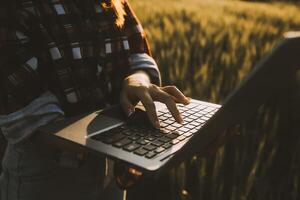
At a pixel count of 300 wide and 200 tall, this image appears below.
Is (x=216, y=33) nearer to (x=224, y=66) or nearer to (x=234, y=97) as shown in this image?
(x=224, y=66)

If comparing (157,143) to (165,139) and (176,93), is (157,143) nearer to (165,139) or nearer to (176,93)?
(165,139)

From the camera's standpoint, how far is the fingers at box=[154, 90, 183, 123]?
0.68m

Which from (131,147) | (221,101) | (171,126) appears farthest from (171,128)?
(221,101)

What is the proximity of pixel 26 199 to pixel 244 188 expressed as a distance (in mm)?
665

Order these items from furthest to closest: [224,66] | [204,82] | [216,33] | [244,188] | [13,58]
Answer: [216,33], [224,66], [204,82], [244,188], [13,58]

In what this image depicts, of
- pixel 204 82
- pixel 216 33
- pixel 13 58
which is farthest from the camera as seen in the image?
pixel 216 33

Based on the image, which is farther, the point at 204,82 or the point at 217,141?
the point at 204,82

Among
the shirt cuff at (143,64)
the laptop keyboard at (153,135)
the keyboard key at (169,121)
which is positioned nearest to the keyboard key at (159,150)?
the laptop keyboard at (153,135)

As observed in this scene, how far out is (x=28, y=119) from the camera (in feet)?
2.09

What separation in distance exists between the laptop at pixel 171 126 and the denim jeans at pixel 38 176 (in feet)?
0.22

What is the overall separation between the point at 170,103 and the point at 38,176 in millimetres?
234

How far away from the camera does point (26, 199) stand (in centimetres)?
71

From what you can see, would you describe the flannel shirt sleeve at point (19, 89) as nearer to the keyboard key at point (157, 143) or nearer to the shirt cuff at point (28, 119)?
the shirt cuff at point (28, 119)

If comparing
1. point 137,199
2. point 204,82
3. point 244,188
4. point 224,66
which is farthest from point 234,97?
point 224,66
